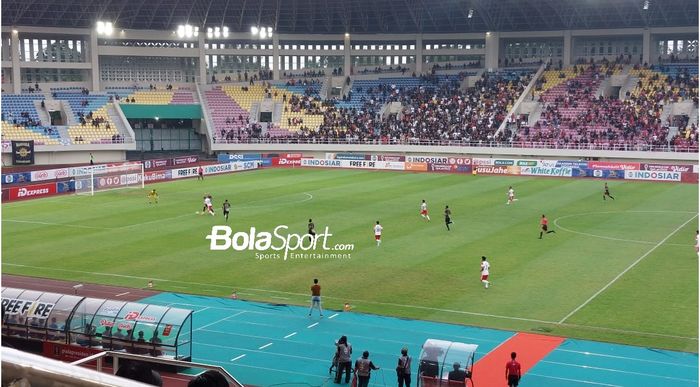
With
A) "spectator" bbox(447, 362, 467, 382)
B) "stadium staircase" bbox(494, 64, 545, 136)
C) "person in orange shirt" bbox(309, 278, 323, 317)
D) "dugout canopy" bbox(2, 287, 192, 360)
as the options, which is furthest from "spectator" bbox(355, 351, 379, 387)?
"stadium staircase" bbox(494, 64, 545, 136)

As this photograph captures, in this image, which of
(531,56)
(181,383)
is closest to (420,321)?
(181,383)

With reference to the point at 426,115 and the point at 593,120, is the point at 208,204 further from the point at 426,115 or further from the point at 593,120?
the point at 593,120

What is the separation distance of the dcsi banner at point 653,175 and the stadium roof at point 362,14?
24.5 meters

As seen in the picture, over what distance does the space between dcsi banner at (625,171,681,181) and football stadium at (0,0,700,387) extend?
24 centimetres

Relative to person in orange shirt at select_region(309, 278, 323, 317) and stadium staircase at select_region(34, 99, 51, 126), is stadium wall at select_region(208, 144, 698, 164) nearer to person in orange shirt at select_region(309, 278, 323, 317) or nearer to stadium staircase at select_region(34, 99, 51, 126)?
stadium staircase at select_region(34, 99, 51, 126)

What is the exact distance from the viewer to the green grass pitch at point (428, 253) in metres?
27.0

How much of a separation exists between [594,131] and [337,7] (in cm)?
3245

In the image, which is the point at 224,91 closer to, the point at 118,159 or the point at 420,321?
the point at 118,159

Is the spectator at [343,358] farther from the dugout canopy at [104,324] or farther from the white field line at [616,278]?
the white field line at [616,278]

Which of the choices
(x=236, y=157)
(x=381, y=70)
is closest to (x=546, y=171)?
(x=236, y=157)

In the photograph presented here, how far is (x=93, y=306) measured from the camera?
69.1ft

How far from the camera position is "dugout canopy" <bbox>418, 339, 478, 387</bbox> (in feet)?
58.2

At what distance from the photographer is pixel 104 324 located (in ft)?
68.6

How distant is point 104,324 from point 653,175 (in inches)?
2230
